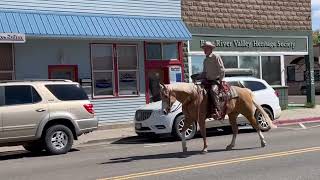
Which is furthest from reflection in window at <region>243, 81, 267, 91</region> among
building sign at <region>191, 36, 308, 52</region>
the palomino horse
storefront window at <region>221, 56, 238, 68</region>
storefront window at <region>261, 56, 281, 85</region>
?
storefront window at <region>261, 56, 281, 85</region>

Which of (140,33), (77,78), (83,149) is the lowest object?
(83,149)

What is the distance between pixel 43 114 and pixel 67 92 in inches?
38.8

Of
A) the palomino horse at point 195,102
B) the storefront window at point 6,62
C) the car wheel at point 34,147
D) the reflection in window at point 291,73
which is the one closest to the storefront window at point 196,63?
the storefront window at point 6,62

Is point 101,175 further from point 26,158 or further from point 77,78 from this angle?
point 77,78

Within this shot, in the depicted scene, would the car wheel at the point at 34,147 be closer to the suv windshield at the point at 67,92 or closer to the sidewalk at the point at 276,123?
the suv windshield at the point at 67,92

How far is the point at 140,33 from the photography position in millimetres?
21047

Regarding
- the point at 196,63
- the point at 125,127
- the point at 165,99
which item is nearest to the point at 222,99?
the point at 165,99

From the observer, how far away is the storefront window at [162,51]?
2222 centimetres

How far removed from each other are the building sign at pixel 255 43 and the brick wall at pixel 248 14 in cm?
51

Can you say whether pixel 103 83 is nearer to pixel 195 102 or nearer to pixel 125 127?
pixel 125 127

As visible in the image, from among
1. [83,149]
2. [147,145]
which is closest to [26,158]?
[83,149]

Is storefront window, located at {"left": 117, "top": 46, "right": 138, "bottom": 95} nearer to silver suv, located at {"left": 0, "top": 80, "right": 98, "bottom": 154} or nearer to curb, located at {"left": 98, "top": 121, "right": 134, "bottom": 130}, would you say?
curb, located at {"left": 98, "top": 121, "right": 134, "bottom": 130}

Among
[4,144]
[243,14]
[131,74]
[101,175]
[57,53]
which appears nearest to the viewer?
[101,175]

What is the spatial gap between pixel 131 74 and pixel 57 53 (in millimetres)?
3089
